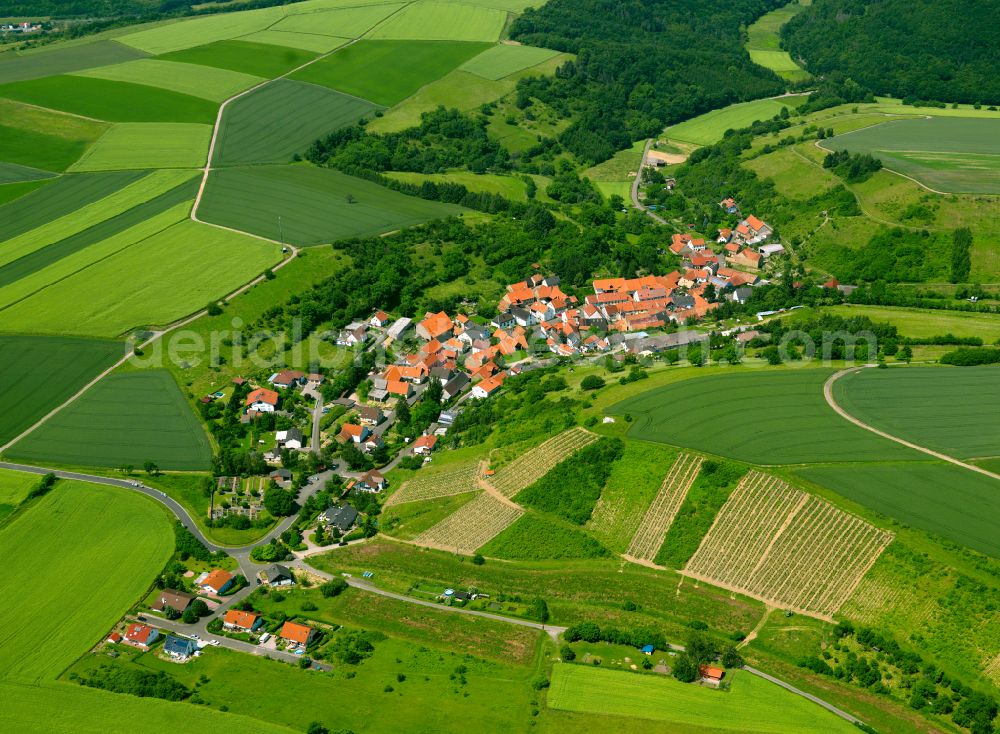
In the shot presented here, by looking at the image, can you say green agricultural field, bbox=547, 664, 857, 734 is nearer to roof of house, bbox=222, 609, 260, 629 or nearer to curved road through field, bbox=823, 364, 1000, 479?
roof of house, bbox=222, 609, 260, 629

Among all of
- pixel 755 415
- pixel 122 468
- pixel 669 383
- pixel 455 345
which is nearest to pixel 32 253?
pixel 122 468

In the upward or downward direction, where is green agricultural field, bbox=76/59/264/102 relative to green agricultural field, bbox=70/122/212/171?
upward

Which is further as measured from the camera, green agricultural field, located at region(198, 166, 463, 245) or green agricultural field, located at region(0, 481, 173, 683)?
green agricultural field, located at region(198, 166, 463, 245)

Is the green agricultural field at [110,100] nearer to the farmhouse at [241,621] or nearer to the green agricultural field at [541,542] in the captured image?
the green agricultural field at [541,542]

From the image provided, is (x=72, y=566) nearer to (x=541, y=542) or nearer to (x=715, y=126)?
(x=541, y=542)

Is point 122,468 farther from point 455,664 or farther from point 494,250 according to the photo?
point 494,250

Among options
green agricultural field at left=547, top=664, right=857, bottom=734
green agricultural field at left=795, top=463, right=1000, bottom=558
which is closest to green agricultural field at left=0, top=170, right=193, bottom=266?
green agricultural field at left=547, top=664, right=857, bottom=734
